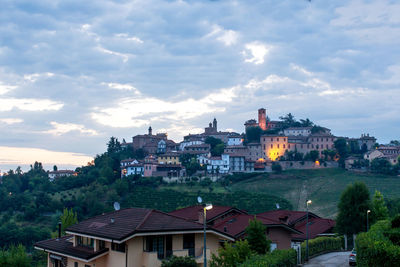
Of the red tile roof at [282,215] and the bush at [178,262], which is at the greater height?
the bush at [178,262]

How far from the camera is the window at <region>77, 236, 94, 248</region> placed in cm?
2714

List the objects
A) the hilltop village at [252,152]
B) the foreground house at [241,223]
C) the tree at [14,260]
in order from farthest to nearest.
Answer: the hilltop village at [252,152]
the foreground house at [241,223]
the tree at [14,260]

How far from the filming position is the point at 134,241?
23.9 m

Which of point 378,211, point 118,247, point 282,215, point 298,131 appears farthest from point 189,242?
point 298,131

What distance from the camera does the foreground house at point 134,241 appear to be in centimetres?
2388

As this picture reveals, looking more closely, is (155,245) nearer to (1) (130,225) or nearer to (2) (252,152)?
(1) (130,225)

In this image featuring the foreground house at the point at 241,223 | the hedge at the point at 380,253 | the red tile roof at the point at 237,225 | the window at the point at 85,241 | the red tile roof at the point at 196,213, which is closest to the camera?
the hedge at the point at 380,253

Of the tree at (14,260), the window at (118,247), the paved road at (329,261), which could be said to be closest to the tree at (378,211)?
the paved road at (329,261)

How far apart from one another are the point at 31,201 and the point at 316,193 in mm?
75492

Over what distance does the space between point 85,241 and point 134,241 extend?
5390mm

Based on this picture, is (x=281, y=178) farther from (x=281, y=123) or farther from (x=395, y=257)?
(x=395, y=257)

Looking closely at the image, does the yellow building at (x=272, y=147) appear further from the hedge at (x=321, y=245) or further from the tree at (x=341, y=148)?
the hedge at (x=321, y=245)

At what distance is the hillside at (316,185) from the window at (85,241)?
71.1 meters

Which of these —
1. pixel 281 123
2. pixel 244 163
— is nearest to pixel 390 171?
pixel 244 163
